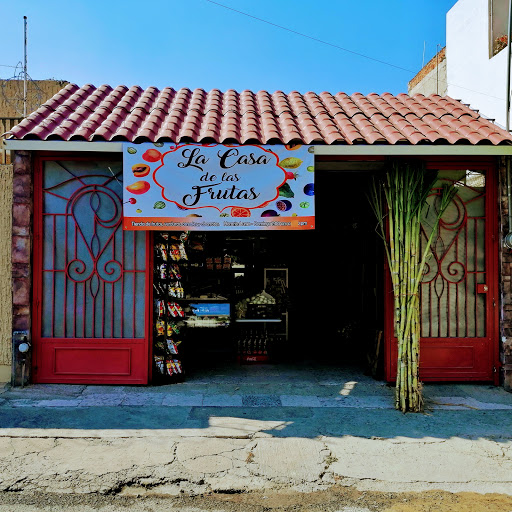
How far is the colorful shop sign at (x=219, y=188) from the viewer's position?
6.80m

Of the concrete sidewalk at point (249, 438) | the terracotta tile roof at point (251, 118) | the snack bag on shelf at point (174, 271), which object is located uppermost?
the terracotta tile roof at point (251, 118)

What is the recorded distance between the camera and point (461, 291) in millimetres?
7535

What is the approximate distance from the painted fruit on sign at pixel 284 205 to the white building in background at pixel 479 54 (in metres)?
4.13

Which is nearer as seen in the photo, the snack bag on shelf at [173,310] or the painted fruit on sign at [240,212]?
the painted fruit on sign at [240,212]

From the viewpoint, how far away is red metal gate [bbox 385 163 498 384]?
7488 mm

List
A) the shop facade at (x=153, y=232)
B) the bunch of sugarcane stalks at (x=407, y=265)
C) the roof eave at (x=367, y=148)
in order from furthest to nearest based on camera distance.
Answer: the shop facade at (x=153, y=232) < the roof eave at (x=367, y=148) < the bunch of sugarcane stalks at (x=407, y=265)

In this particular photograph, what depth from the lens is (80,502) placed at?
4.19 m

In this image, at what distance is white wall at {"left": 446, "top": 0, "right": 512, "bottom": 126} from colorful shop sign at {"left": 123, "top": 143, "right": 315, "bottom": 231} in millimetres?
3992

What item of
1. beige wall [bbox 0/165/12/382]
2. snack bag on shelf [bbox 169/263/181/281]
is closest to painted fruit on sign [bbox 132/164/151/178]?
snack bag on shelf [bbox 169/263/181/281]

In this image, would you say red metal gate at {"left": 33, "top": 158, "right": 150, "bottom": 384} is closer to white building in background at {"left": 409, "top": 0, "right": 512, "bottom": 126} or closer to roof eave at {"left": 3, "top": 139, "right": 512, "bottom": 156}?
roof eave at {"left": 3, "top": 139, "right": 512, "bottom": 156}

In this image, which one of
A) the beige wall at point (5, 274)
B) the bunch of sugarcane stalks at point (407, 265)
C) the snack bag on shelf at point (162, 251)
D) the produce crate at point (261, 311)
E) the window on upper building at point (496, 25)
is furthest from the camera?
the produce crate at point (261, 311)

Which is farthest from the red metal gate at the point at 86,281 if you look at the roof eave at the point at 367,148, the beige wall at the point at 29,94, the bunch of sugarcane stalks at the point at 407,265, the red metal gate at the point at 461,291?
the beige wall at the point at 29,94

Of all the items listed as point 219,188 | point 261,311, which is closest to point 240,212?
point 219,188

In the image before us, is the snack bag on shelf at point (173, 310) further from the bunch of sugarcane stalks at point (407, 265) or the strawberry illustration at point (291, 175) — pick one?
the bunch of sugarcane stalks at point (407, 265)
